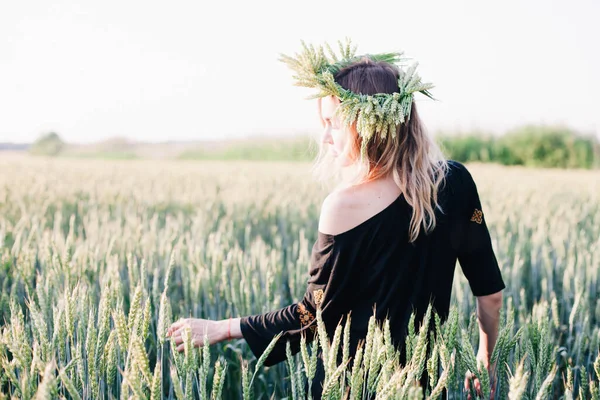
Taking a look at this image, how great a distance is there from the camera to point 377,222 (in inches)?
53.2

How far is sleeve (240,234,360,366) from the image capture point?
1357 millimetres

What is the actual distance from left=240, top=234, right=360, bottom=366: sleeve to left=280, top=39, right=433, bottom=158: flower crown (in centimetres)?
25

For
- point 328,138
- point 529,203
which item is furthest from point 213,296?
point 529,203

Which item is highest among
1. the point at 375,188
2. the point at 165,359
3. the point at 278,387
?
the point at 375,188

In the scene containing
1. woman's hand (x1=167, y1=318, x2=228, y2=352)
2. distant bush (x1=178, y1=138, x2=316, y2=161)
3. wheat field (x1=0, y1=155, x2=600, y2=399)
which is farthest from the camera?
Result: distant bush (x1=178, y1=138, x2=316, y2=161)

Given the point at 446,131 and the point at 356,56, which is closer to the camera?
the point at 356,56

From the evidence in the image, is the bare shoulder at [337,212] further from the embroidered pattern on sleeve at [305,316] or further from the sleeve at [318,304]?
the embroidered pattern on sleeve at [305,316]

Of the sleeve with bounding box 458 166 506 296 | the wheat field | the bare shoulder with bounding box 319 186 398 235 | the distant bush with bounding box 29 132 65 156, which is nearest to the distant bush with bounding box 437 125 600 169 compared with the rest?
the wheat field

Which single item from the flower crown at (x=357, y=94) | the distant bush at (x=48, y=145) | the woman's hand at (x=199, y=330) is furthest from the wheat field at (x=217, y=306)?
the distant bush at (x=48, y=145)

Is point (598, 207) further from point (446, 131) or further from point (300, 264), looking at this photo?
point (446, 131)

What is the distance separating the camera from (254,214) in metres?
4.19

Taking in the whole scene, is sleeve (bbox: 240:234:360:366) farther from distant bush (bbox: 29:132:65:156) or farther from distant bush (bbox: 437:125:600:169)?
distant bush (bbox: 29:132:65:156)

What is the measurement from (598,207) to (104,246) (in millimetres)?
4308

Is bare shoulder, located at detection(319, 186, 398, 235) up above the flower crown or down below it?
below
